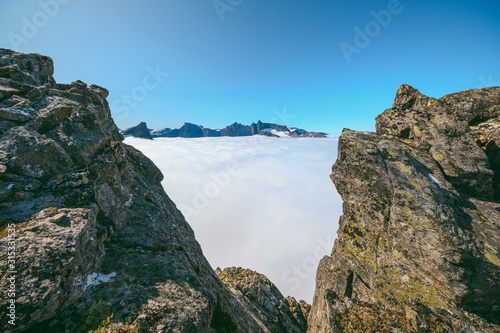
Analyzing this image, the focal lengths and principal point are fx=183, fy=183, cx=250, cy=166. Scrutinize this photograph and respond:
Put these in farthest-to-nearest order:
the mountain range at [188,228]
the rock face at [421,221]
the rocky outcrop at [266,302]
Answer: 1. the rocky outcrop at [266,302]
2. the rock face at [421,221]
3. the mountain range at [188,228]

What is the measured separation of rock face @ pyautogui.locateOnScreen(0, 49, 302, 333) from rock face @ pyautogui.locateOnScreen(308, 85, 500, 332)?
8.34 m

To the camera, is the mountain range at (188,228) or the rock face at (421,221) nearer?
the mountain range at (188,228)

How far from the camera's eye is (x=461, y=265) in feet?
34.0

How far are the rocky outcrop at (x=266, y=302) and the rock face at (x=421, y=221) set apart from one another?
281 inches

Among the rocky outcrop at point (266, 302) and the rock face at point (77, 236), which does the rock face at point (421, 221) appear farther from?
the rock face at point (77, 236)

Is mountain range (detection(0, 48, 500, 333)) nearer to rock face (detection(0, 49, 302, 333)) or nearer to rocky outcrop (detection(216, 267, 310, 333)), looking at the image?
rock face (detection(0, 49, 302, 333))

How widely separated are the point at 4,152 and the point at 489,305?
25019mm

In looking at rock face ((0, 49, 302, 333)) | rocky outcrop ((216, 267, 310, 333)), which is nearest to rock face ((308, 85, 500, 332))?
rocky outcrop ((216, 267, 310, 333))

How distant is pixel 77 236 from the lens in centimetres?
715

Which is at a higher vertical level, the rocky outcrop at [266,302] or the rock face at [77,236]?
the rock face at [77,236]

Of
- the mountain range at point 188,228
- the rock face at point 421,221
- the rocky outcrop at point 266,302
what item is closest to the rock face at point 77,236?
the mountain range at point 188,228

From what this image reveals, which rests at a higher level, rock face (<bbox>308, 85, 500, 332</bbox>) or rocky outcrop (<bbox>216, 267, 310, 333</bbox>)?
rock face (<bbox>308, 85, 500, 332</bbox>)

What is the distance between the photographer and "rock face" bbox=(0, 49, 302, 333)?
604 centimetres

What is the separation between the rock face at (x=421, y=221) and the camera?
9.71 metres
